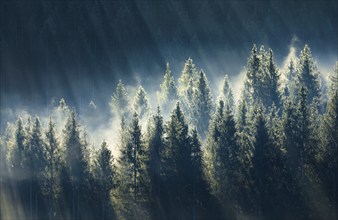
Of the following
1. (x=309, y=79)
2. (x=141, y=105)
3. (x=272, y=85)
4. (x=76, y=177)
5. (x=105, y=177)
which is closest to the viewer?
(x=105, y=177)

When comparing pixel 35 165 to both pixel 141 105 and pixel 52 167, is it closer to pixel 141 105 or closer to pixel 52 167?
pixel 52 167

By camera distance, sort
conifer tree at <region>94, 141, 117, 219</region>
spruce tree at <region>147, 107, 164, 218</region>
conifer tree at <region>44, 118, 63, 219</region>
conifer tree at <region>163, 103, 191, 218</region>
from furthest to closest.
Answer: conifer tree at <region>44, 118, 63, 219</region>
conifer tree at <region>94, 141, 117, 219</region>
spruce tree at <region>147, 107, 164, 218</region>
conifer tree at <region>163, 103, 191, 218</region>

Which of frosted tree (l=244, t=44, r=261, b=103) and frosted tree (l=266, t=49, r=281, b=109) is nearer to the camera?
frosted tree (l=266, t=49, r=281, b=109)

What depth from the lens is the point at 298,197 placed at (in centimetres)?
7625

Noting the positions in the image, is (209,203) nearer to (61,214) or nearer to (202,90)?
(61,214)

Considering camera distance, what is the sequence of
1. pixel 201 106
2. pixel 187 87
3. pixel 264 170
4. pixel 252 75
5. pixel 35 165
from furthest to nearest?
pixel 187 87 < pixel 201 106 < pixel 252 75 < pixel 35 165 < pixel 264 170

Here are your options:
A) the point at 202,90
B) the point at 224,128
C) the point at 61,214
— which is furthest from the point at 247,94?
the point at 61,214

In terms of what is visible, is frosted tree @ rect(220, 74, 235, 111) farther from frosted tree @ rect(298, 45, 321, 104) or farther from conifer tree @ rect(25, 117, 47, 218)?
conifer tree @ rect(25, 117, 47, 218)

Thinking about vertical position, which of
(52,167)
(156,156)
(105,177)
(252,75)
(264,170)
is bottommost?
(264,170)

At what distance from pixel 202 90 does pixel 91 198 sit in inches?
1624

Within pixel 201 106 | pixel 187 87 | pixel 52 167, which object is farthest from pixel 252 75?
pixel 52 167

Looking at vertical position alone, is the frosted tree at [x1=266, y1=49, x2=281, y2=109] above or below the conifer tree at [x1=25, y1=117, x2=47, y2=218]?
above

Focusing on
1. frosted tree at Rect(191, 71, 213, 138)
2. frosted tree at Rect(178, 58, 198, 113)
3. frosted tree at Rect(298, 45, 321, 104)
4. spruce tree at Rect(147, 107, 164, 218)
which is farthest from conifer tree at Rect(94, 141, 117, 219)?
frosted tree at Rect(298, 45, 321, 104)

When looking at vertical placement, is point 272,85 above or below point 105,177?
above
